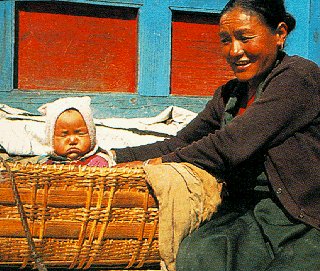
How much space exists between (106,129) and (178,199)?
1795 millimetres

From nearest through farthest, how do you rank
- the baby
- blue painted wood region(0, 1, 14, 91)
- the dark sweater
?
the dark sweater
the baby
blue painted wood region(0, 1, 14, 91)

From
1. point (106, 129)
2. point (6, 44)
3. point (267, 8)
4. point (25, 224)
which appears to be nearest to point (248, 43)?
point (267, 8)

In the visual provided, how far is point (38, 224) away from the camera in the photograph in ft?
6.96

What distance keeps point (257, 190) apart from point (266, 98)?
43 cm

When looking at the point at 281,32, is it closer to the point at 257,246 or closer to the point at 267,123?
the point at 267,123

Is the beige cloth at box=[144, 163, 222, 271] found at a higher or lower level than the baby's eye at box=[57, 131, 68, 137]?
lower

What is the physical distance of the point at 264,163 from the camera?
2340 mm

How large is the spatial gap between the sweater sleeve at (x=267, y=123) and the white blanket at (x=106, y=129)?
140 centimetres

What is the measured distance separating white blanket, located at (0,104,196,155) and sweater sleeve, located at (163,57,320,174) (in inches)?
55.2

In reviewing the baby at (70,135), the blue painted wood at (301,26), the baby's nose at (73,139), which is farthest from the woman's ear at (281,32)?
the blue painted wood at (301,26)

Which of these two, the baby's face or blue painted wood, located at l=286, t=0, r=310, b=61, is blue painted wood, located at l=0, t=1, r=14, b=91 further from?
blue painted wood, located at l=286, t=0, r=310, b=61

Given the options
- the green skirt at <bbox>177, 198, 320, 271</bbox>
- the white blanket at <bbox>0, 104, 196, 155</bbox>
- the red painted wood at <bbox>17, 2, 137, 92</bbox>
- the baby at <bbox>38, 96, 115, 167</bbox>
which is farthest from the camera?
the red painted wood at <bbox>17, 2, 137, 92</bbox>

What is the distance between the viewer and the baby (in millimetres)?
3020

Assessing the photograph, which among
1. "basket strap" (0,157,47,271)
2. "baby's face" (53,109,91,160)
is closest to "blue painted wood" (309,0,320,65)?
"baby's face" (53,109,91,160)
